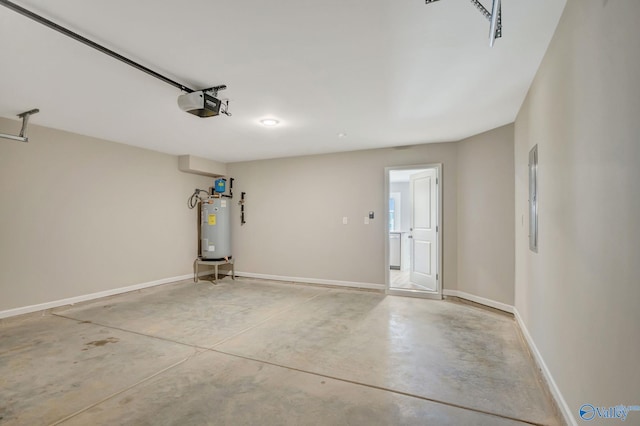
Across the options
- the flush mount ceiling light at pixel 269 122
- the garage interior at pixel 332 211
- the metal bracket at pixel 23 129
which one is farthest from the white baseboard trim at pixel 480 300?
the metal bracket at pixel 23 129

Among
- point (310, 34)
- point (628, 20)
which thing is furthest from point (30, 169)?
point (628, 20)

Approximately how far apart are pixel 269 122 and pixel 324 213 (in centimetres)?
238

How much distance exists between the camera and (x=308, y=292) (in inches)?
210

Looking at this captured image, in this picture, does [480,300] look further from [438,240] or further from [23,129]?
[23,129]

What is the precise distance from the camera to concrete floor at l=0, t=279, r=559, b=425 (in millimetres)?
2025

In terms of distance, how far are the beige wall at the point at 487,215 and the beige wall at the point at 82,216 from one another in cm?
513

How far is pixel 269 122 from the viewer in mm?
3863

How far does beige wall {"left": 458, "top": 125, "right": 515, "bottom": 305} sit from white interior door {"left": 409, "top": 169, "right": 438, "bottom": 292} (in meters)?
0.39

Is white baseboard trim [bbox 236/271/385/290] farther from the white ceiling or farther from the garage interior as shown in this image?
the white ceiling

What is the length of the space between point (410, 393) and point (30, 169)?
5085mm

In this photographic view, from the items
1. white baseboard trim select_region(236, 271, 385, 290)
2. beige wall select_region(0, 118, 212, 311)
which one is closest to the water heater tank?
beige wall select_region(0, 118, 212, 311)

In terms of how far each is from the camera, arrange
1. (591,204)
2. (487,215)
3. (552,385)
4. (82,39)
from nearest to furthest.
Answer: (591,204) → (82,39) → (552,385) → (487,215)

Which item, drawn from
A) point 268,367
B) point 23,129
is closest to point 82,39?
point 23,129

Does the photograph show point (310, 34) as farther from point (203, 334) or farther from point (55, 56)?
point (203, 334)
